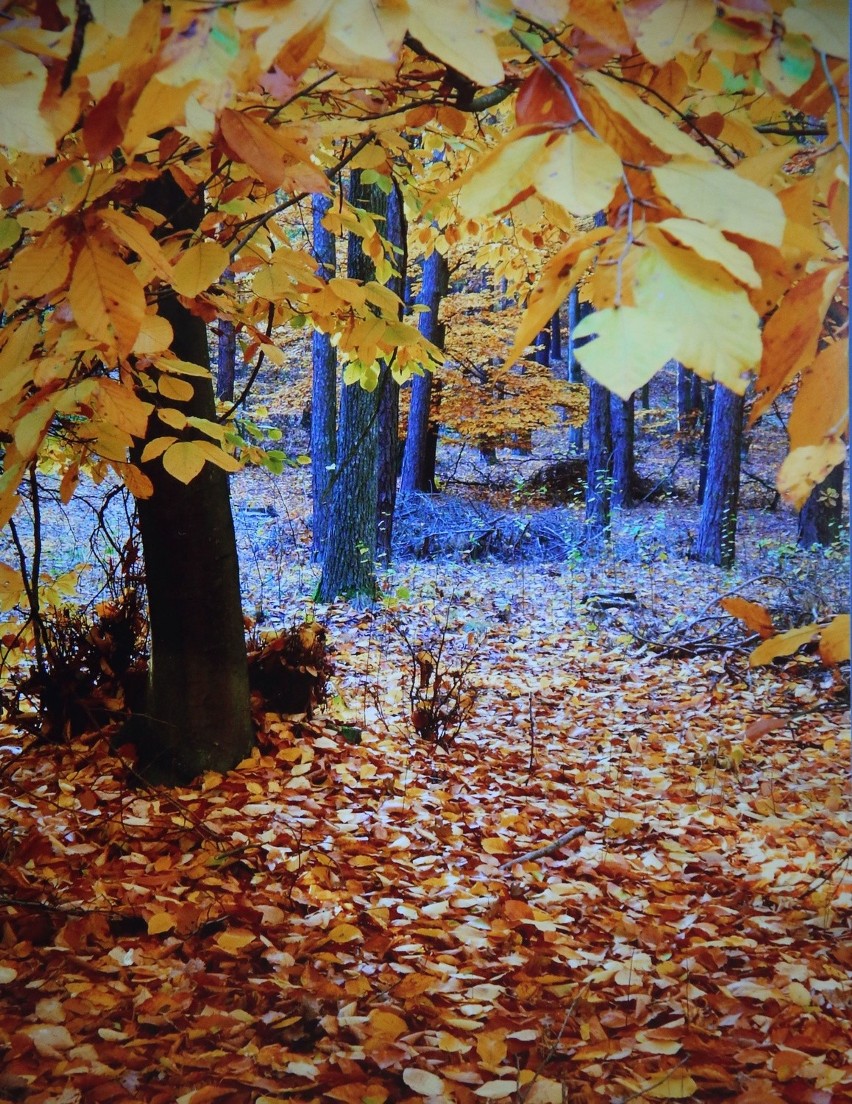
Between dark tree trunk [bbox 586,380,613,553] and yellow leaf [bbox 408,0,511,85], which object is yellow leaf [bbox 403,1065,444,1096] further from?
dark tree trunk [bbox 586,380,613,553]

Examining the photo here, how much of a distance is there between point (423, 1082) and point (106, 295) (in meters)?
1.48

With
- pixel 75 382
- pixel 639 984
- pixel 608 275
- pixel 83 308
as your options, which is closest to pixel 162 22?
pixel 83 308

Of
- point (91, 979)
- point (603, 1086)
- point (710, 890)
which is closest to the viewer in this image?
point (603, 1086)

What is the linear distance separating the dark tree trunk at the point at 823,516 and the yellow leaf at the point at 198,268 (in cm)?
815

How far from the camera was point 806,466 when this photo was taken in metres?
0.74

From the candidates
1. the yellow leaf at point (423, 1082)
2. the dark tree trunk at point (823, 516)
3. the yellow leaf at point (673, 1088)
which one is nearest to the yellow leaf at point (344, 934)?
the yellow leaf at point (423, 1082)

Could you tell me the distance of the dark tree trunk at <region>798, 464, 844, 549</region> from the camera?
8180 millimetres

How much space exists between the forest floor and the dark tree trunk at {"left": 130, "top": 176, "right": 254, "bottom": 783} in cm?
14

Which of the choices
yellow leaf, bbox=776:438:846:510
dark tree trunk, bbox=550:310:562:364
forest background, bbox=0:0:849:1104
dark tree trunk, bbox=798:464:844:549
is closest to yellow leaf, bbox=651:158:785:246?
forest background, bbox=0:0:849:1104

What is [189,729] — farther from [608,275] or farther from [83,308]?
[608,275]

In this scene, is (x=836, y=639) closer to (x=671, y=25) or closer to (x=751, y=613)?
(x=751, y=613)

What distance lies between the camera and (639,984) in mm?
1904

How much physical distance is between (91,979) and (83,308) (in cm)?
155

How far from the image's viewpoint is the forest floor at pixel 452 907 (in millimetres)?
1528
